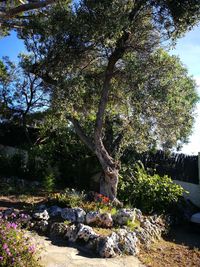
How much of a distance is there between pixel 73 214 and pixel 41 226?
0.78 metres

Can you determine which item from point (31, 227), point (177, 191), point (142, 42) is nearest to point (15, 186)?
point (31, 227)

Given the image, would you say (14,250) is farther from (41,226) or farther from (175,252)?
→ (175,252)

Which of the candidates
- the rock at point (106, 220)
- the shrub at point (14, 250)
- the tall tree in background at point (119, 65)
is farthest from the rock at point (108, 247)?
the tall tree in background at point (119, 65)

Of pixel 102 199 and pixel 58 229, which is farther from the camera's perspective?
pixel 102 199

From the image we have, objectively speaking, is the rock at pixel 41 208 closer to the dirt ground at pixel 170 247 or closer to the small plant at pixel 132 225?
the dirt ground at pixel 170 247

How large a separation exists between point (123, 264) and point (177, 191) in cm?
453

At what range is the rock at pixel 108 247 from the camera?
6.40 metres

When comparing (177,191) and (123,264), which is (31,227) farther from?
(177,191)

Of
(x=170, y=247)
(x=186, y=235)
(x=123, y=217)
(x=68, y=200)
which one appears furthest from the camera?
(x=186, y=235)

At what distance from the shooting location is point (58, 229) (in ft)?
23.8

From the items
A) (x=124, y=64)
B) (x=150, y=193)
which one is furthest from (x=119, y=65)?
(x=150, y=193)

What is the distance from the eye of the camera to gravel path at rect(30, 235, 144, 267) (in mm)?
5752

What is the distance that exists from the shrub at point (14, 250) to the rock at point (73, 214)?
260 cm

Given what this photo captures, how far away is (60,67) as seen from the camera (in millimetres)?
Answer: 9711
